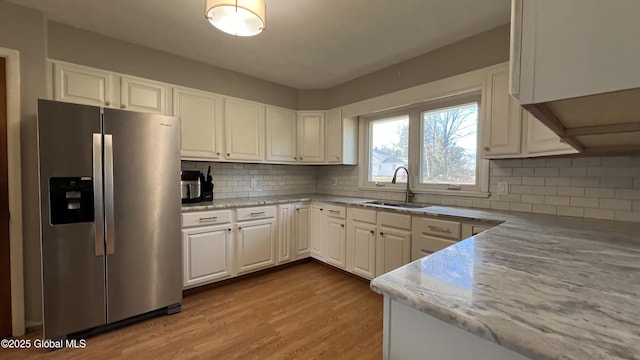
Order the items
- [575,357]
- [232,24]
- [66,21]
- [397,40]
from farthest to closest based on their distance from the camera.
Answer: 1. [397,40]
2. [66,21]
3. [232,24]
4. [575,357]

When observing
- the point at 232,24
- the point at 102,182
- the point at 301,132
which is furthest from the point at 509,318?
the point at 301,132

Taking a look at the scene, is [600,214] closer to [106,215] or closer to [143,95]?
[106,215]

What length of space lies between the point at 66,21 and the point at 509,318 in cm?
339

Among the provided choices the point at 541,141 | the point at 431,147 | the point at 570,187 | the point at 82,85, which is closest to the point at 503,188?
the point at 570,187

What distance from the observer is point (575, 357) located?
0.45m

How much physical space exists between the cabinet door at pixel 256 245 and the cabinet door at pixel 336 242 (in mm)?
665

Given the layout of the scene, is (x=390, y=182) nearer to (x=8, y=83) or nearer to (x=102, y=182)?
(x=102, y=182)

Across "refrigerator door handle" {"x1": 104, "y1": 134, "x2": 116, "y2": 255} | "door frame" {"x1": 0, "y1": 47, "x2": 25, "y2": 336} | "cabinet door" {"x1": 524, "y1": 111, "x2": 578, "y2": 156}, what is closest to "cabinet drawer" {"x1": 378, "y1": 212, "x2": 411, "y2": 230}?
"cabinet door" {"x1": 524, "y1": 111, "x2": 578, "y2": 156}

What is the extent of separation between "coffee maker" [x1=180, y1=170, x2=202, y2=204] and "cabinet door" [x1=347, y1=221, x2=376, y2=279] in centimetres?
171

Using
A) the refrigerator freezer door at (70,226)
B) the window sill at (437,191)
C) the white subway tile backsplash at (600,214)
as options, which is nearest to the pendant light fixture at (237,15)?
the refrigerator freezer door at (70,226)

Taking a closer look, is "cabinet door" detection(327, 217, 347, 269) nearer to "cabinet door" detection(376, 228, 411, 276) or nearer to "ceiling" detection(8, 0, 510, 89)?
"cabinet door" detection(376, 228, 411, 276)

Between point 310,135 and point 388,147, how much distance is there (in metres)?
1.10

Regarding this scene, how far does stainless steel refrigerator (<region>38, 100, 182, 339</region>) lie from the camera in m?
1.77

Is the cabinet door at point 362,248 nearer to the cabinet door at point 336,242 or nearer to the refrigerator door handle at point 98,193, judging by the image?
the cabinet door at point 336,242
